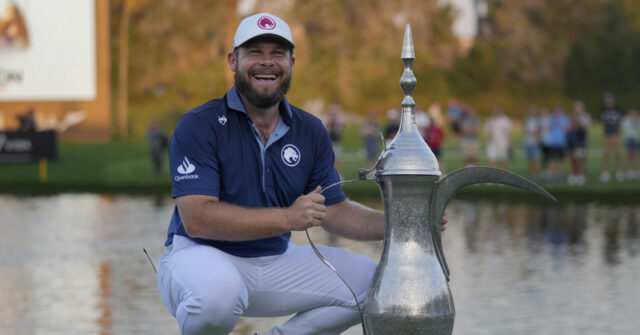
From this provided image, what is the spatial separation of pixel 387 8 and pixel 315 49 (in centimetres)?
533

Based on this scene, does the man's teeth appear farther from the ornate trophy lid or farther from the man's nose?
the ornate trophy lid

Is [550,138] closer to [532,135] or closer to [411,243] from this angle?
[532,135]

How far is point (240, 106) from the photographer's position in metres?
4.81

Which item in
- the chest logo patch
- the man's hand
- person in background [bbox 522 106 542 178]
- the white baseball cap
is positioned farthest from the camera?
person in background [bbox 522 106 542 178]

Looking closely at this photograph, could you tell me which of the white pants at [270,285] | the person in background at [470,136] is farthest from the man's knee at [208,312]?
the person in background at [470,136]

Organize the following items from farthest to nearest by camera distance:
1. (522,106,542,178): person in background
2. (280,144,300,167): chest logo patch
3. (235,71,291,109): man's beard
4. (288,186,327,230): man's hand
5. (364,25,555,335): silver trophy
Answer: (522,106,542,178): person in background < (280,144,300,167): chest logo patch < (235,71,291,109): man's beard < (288,186,327,230): man's hand < (364,25,555,335): silver trophy

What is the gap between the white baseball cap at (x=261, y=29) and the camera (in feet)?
15.2

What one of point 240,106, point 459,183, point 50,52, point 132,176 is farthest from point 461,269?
point 50,52

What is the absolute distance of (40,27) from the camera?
114 ft

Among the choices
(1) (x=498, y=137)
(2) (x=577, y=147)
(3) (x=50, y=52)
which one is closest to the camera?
(2) (x=577, y=147)

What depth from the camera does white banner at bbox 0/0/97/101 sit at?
34.2 meters

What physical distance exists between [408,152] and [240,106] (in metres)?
0.81

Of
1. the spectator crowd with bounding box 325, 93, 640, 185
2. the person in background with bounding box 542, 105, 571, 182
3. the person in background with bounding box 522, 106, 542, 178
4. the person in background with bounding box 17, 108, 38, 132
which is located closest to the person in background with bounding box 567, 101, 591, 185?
the spectator crowd with bounding box 325, 93, 640, 185

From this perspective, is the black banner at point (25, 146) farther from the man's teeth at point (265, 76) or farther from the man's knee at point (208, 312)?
the man's knee at point (208, 312)
